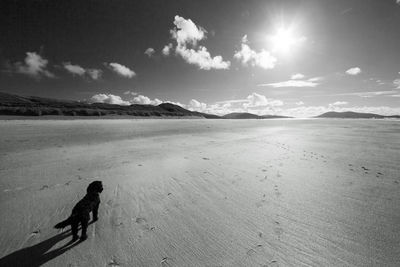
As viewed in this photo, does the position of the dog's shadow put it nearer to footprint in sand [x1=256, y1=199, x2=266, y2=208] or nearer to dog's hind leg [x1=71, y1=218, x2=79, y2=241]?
dog's hind leg [x1=71, y1=218, x2=79, y2=241]

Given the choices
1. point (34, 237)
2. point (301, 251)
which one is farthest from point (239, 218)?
point (34, 237)

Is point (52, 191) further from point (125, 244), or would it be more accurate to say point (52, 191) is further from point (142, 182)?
point (125, 244)

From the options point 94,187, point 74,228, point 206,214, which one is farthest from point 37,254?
point 206,214

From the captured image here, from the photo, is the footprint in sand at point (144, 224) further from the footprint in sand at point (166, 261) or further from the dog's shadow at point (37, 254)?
the dog's shadow at point (37, 254)

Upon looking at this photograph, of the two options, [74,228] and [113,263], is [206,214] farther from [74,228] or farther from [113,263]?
[74,228]

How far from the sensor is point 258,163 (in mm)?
8945

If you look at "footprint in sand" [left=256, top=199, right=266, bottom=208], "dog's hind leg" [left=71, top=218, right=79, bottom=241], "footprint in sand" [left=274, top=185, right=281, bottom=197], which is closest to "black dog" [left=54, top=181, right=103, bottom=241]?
"dog's hind leg" [left=71, top=218, right=79, bottom=241]

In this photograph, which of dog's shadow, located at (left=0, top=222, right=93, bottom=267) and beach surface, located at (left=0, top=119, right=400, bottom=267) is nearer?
dog's shadow, located at (left=0, top=222, right=93, bottom=267)

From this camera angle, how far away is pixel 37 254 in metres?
3.06

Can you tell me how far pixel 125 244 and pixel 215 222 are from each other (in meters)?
1.97

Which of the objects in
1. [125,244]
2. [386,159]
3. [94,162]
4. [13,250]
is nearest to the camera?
[13,250]

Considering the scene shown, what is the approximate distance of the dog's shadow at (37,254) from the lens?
2883 millimetres

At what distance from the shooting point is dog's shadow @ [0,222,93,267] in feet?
9.46

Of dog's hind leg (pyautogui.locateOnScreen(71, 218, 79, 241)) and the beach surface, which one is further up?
dog's hind leg (pyautogui.locateOnScreen(71, 218, 79, 241))
